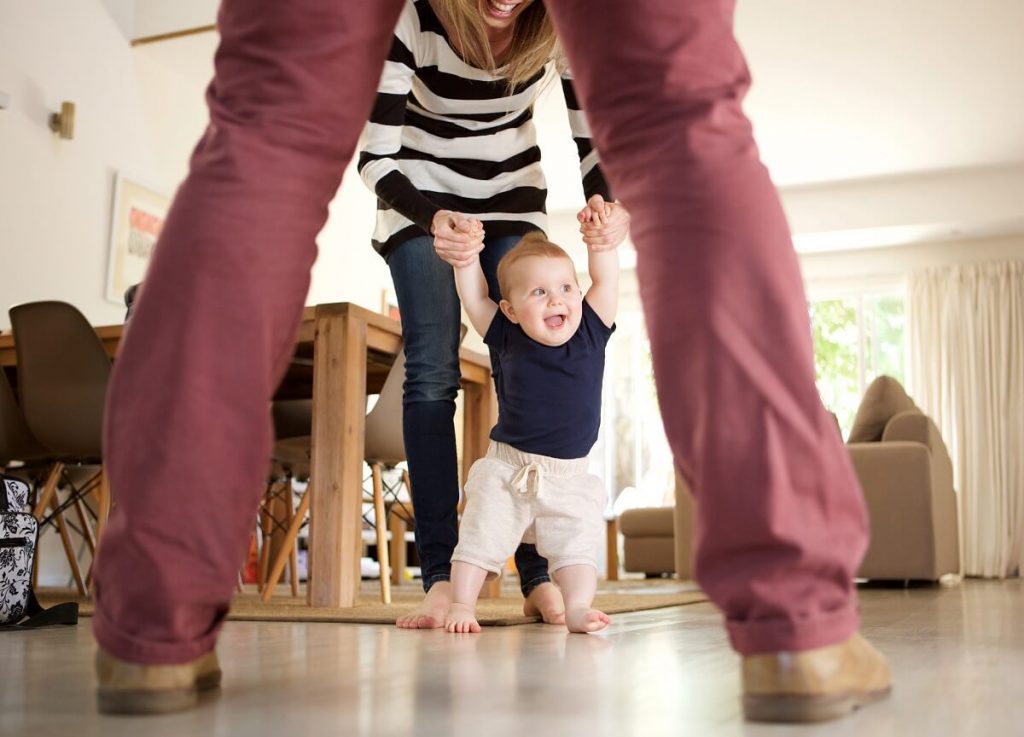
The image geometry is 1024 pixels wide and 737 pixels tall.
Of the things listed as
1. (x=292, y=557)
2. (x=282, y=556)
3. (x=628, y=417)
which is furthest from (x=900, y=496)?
(x=628, y=417)

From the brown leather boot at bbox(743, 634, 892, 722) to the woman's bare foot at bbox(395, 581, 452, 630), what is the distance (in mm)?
1046

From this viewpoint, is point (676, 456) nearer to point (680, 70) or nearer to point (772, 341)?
point (772, 341)

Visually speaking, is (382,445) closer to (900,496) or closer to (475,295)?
(475,295)

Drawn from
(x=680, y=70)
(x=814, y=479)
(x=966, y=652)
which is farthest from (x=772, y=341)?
(x=966, y=652)

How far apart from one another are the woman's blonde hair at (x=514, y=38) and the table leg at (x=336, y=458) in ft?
3.09

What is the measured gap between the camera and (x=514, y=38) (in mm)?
1645

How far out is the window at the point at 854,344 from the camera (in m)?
8.05

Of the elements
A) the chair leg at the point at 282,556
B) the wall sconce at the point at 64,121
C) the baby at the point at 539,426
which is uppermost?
the wall sconce at the point at 64,121

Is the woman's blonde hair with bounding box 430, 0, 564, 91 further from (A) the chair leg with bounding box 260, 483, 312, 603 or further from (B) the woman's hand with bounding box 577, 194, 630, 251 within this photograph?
(A) the chair leg with bounding box 260, 483, 312, 603

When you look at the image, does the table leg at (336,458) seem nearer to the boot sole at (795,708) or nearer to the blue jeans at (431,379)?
the blue jeans at (431,379)

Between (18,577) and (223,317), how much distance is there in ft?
3.92

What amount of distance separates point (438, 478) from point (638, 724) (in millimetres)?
1179

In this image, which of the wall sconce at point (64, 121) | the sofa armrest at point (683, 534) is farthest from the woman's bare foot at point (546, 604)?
the wall sconce at point (64, 121)

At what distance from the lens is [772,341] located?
666 mm
